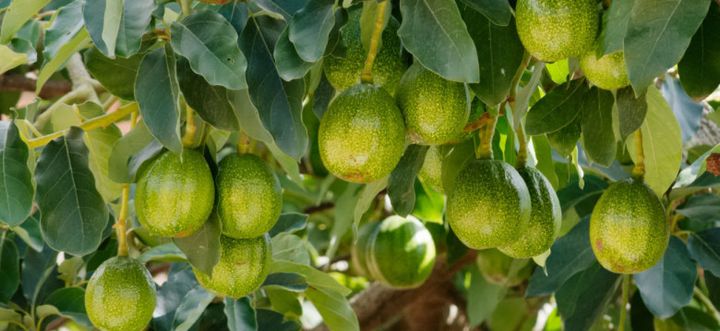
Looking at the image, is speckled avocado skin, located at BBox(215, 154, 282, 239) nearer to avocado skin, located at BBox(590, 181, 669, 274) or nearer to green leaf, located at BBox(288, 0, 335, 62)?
green leaf, located at BBox(288, 0, 335, 62)

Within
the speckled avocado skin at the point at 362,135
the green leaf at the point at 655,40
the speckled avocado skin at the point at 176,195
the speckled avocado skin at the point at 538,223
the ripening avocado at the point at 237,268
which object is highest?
the green leaf at the point at 655,40

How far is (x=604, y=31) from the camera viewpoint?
115cm

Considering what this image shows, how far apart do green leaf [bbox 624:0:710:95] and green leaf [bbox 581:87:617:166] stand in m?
0.30

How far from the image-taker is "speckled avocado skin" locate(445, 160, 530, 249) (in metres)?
1.33

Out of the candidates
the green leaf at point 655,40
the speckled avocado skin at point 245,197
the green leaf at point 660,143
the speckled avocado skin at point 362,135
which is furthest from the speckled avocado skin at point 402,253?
the green leaf at point 655,40

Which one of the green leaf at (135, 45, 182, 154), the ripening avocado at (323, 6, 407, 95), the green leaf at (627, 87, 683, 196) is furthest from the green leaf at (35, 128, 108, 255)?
the green leaf at (627, 87, 683, 196)

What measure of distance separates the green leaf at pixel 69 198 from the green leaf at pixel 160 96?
250 millimetres

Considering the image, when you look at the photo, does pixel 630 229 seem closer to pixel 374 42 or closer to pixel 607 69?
pixel 607 69

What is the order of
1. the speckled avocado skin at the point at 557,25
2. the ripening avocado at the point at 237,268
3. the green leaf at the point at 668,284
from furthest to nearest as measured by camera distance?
the green leaf at the point at 668,284, the ripening avocado at the point at 237,268, the speckled avocado skin at the point at 557,25

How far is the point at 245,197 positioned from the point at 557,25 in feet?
1.35

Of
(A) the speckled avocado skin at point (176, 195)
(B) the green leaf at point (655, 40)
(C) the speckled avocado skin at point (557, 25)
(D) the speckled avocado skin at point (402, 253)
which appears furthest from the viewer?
(D) the speckled avocado skin at point (402, 253)

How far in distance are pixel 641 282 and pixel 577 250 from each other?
133 mm

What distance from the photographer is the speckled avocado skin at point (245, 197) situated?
131cm

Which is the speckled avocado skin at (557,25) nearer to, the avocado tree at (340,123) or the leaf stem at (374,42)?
the avocado tree at (340,123)
